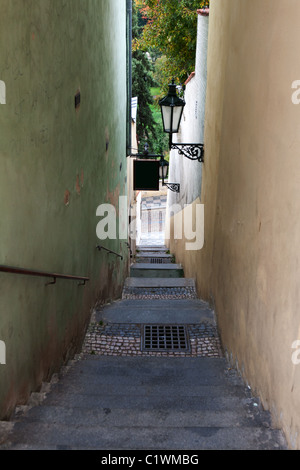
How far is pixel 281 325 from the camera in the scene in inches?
110

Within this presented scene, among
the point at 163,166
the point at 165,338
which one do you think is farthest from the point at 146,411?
the point at 163,166

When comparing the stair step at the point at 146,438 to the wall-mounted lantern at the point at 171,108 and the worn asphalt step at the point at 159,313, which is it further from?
the wall-mounted lantern at the point at 171,108

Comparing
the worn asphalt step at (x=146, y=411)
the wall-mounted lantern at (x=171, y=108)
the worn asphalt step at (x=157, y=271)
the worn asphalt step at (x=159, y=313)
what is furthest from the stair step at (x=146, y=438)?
the worn asphalt step at (x=157, y=271)

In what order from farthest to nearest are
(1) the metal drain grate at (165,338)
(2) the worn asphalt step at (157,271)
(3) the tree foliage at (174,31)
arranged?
(2) the worn asphalt step at (157,271) → (3) the tree foliage at (174,31) → (1) the metal drain grate at (165,338)

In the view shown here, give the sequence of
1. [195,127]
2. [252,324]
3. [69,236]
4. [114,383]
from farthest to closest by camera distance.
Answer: [195,127] < [69,236] < [114,383] < [252,324]

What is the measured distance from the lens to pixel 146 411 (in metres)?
3.20

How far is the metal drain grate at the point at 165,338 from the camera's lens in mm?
5406

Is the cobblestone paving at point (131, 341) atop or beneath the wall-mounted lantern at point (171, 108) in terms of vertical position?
beneath

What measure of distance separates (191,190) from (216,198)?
415 cm

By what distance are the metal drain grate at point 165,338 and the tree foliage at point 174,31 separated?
8.88 metres

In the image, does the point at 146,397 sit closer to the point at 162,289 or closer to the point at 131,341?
the point at 131,341

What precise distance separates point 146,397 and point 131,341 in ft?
6.61
